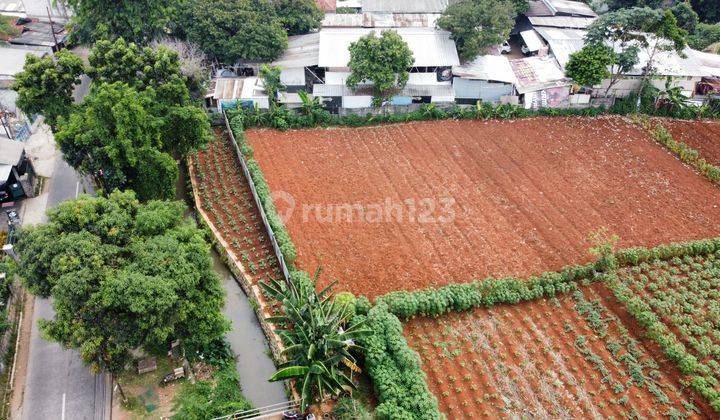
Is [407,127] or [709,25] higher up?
[709,25]

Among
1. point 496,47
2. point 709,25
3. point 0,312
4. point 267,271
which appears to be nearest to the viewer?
point 0,312

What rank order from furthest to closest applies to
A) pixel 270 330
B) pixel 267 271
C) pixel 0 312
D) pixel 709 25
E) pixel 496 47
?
pixel 709 25 < pixel 496 47 < pixel 267 271 < pixel 270 330 < pixel 0 312

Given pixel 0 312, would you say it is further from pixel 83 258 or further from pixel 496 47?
pixel 496 47

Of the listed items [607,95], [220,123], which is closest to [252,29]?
[220,123]

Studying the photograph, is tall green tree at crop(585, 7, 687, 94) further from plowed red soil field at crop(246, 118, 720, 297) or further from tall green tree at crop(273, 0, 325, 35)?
tall green tree at crop(273, 0, 325, 35)

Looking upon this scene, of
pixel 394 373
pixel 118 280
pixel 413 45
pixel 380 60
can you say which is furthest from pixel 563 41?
pixel 118 280

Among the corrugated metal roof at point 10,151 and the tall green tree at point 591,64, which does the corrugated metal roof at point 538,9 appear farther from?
the corrugated metal roof at point 10,151

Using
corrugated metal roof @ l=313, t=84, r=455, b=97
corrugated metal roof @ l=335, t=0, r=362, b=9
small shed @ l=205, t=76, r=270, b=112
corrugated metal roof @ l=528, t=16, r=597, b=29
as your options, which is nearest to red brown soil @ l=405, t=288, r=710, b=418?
corrugated metal roof @ l=313, t=84, r=455, b=97

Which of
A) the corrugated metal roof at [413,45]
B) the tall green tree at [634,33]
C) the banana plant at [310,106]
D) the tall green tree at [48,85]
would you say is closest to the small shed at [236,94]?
the banana plant at [310,106]
